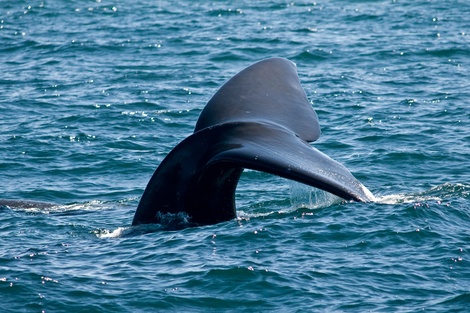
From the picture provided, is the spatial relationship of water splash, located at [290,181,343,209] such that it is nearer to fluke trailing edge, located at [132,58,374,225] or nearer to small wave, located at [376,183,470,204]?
small wave, located at [376,183,470,204]

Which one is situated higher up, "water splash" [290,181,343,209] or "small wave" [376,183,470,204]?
"water splash" [290,181,343,209]

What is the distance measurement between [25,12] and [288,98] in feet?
73.6

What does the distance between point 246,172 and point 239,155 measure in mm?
6390

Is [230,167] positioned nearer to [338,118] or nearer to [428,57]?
[338,118]

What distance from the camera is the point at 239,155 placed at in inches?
356

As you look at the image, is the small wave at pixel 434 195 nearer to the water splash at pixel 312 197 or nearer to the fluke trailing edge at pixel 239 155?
the water splash at pixel 312 197

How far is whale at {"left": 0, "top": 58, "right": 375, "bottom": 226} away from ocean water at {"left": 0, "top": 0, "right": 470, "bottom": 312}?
0.43 metres

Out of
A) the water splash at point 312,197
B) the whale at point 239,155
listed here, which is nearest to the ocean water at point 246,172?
the water splash at point 312,197

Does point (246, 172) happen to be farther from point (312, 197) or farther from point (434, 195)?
point (434, 195)

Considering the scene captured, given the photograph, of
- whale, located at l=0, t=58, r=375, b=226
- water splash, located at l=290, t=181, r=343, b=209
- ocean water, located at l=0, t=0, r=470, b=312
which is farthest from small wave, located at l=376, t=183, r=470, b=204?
whale, located at l=0, t=58, r=375, b=226

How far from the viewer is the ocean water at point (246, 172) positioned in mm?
9578

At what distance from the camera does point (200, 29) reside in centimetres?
2839

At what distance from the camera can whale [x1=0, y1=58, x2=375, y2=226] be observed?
29.6 feet

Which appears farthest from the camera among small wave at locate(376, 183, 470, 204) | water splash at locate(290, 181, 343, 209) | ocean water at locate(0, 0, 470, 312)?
small wave at locate(376, 183, 470, 204)
